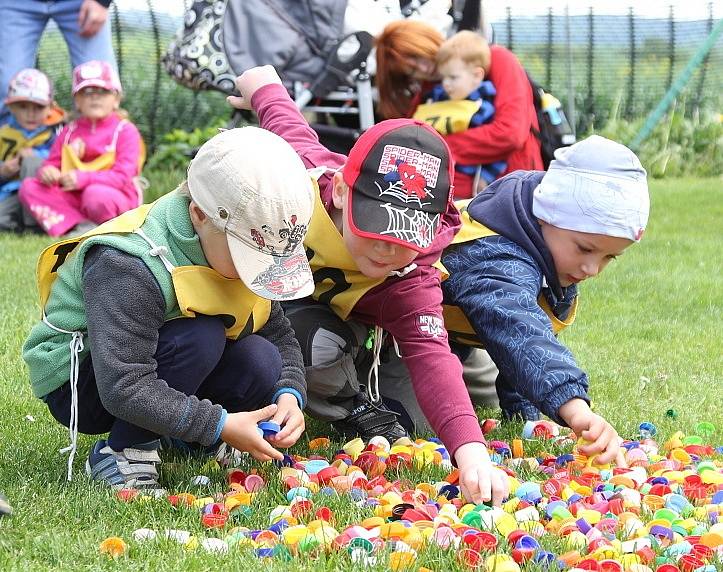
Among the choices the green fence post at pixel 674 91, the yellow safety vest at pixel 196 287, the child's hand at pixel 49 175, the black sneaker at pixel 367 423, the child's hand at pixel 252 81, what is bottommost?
the green fence post at pixel 674 91

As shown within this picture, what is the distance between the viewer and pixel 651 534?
2.49 m

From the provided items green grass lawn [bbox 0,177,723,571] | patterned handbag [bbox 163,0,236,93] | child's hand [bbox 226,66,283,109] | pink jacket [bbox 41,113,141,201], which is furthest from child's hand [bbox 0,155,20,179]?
child's hand [bbox 226,66,283,109]

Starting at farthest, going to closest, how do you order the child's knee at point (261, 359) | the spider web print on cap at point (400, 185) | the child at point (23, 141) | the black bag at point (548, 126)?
1. the child at point (23, 141)
2. the black bag at point (548, 126)
3. the child's knee at point (261, 359)
4. the spider web print on cap at point (400, 185)

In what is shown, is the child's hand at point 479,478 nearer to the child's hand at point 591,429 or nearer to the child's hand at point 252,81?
the child's hand at point 591,429

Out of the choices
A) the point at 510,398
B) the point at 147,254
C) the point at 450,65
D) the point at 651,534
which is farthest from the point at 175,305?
the point at 450,65

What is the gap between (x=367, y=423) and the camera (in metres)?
3.39

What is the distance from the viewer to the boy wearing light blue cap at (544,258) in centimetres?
288

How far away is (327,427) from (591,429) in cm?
102

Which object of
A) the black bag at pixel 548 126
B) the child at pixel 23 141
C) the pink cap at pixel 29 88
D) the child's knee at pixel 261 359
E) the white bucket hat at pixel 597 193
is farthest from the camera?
the child at pixel 23 141

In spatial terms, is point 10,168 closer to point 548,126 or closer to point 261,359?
point 548,126

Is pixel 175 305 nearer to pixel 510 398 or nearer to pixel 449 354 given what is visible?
pixel 449 354

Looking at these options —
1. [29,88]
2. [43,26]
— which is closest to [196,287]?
[43,26]

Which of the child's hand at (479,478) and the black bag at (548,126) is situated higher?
the child's hand at (479,478)

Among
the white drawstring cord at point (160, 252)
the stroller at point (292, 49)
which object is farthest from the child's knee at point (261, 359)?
the stroller at point (292, 49)
